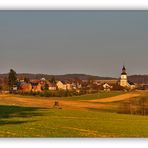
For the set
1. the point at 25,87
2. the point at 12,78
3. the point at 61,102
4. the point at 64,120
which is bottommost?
the point at 64,120

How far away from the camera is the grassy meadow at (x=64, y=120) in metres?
15.5

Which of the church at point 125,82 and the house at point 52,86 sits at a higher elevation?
the church at point 125,82

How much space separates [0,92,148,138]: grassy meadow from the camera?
50.7 ft

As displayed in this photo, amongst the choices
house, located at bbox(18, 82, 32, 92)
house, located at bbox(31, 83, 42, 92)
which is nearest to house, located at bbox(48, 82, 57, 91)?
house, located at bbox(31, 83, 42, 92)

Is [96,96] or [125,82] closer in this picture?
[125,82]

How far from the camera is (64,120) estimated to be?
15.6 meters

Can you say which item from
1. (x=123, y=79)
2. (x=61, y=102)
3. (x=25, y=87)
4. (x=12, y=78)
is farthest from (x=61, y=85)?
(x=123, y=79)

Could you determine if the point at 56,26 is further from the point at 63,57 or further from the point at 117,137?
the point at 117,137

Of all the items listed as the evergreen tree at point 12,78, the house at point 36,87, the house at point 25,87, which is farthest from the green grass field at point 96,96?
the evergreen tree at point 12,78

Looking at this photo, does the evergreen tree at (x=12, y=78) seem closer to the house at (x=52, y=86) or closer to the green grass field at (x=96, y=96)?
the house at (x=52, y=86)

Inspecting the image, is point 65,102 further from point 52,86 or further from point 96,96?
point 96,96

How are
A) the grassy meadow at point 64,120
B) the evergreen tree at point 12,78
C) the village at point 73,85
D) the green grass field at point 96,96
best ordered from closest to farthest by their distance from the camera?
the grassy meadow at point 64,120
the evergreen tree at point 12,78
the village at point 73,85
the green grass field at point 96,96

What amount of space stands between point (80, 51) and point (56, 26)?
0.50 m

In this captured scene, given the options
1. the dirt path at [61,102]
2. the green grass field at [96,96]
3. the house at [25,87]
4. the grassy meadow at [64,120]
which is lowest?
the grassy meadow at [64,120]
